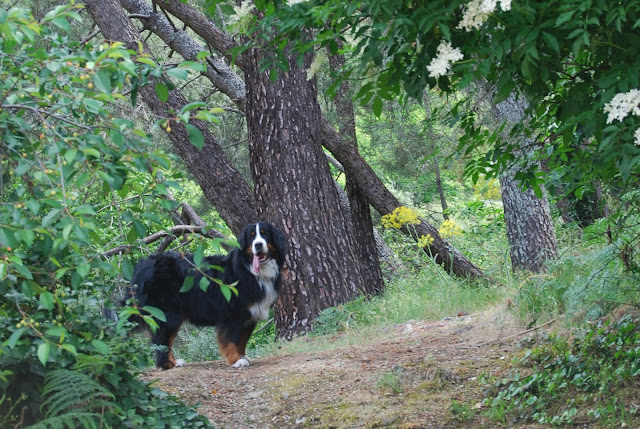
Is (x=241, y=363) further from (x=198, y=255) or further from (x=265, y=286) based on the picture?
(x=198, y=255)

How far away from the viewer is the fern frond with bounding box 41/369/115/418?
12.0ft

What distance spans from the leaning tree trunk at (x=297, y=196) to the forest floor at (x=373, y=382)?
66.1 inches

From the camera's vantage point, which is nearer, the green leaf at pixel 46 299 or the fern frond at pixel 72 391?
the green leaf at pixel 46 299

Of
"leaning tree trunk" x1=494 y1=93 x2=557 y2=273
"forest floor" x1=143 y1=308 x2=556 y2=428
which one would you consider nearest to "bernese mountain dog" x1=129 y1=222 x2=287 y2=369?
"forest floor" x1=143 y1=308 x2=556 y2=428

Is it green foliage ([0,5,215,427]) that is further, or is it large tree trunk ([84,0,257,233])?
large tree trunk ([84,0,257,233])

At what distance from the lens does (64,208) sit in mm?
2830

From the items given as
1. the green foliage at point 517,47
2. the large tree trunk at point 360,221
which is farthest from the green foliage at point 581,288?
the large tree trunk at point 360,221

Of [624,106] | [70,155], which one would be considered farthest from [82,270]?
[624,106]

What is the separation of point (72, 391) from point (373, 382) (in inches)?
104

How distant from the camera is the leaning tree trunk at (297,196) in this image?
9.12 m

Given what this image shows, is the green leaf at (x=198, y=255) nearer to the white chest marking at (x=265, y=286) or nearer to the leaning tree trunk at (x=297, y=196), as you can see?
the white chest marking at (x=265, y=286)

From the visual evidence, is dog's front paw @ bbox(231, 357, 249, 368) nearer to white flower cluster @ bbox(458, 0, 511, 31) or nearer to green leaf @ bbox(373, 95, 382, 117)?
green leaf @ bbox(373, 95, 382, 117)

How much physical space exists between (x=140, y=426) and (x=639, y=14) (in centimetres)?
321

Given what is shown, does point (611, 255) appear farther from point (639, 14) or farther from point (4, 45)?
point (4, 45)
